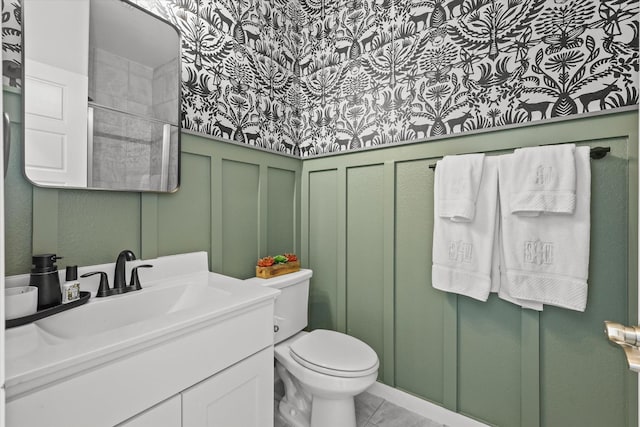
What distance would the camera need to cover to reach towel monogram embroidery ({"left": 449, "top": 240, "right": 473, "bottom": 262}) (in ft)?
4.66

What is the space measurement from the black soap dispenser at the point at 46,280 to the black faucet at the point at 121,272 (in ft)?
0.60

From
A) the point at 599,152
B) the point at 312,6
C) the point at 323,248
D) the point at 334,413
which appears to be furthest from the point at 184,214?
the point at 599,152

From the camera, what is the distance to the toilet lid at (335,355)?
1.31 m

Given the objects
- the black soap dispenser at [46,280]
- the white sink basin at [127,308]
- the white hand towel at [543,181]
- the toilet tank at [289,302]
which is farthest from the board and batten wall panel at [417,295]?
the black soap dispenser at [46,280]

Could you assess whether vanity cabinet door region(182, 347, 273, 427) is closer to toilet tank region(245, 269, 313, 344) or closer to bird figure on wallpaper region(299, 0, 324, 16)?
toilet tank region(245, 269, 313, 344)

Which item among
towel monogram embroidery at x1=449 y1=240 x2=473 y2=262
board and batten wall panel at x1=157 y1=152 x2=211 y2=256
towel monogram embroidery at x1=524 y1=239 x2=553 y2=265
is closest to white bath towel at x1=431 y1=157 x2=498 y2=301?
towel monogram embroidery at x1=449 y1=240 x2=473 y2=262

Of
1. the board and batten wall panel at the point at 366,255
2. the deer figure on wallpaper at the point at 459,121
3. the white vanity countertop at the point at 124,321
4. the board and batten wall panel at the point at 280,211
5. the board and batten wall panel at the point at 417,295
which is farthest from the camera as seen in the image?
the board and batten wall panel at the point at 280,211

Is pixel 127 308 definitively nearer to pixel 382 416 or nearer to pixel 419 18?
pixel 382 416

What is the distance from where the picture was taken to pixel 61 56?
3.52 ft

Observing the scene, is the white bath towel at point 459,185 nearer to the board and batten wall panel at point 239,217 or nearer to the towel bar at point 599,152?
the towel bar at point 599,152

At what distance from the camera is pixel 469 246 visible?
142 cm

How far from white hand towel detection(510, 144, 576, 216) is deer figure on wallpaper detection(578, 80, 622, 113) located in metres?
0.18

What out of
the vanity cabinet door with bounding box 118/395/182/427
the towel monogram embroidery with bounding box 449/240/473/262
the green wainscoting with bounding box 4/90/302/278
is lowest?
the vanity cabinet door with bounding box 118/395/182/427

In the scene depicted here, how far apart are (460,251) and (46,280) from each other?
1.60m
